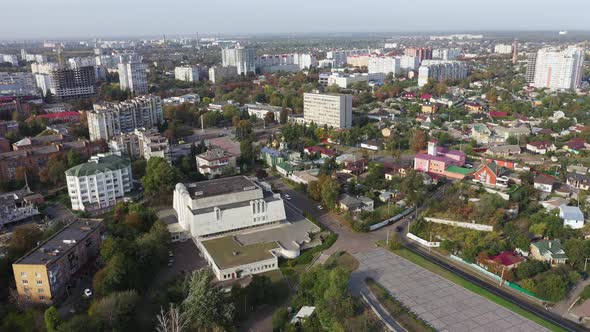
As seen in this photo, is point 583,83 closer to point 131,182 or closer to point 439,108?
point 439,108

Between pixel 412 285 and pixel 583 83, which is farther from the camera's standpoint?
pixel 583 83

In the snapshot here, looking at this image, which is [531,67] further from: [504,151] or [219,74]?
[219,74]

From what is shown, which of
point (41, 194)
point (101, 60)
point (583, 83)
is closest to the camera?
point (41, 194)

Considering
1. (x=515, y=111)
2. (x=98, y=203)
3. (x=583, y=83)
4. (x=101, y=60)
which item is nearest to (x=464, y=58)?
(x=583, y=83)

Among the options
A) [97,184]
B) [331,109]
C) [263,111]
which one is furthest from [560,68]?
[97,184]

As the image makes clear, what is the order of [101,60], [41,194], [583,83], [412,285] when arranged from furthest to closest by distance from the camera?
[101,60] → [583,83] → [41,194] → [412,285]

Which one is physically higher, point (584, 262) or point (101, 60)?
point (101, 60)

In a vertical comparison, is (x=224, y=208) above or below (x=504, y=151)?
above

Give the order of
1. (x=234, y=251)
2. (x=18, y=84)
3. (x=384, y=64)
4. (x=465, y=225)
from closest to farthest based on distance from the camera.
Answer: (x=234, y=251), (x=465, y=225), (x=18, y=84), (x=384, y=64)
